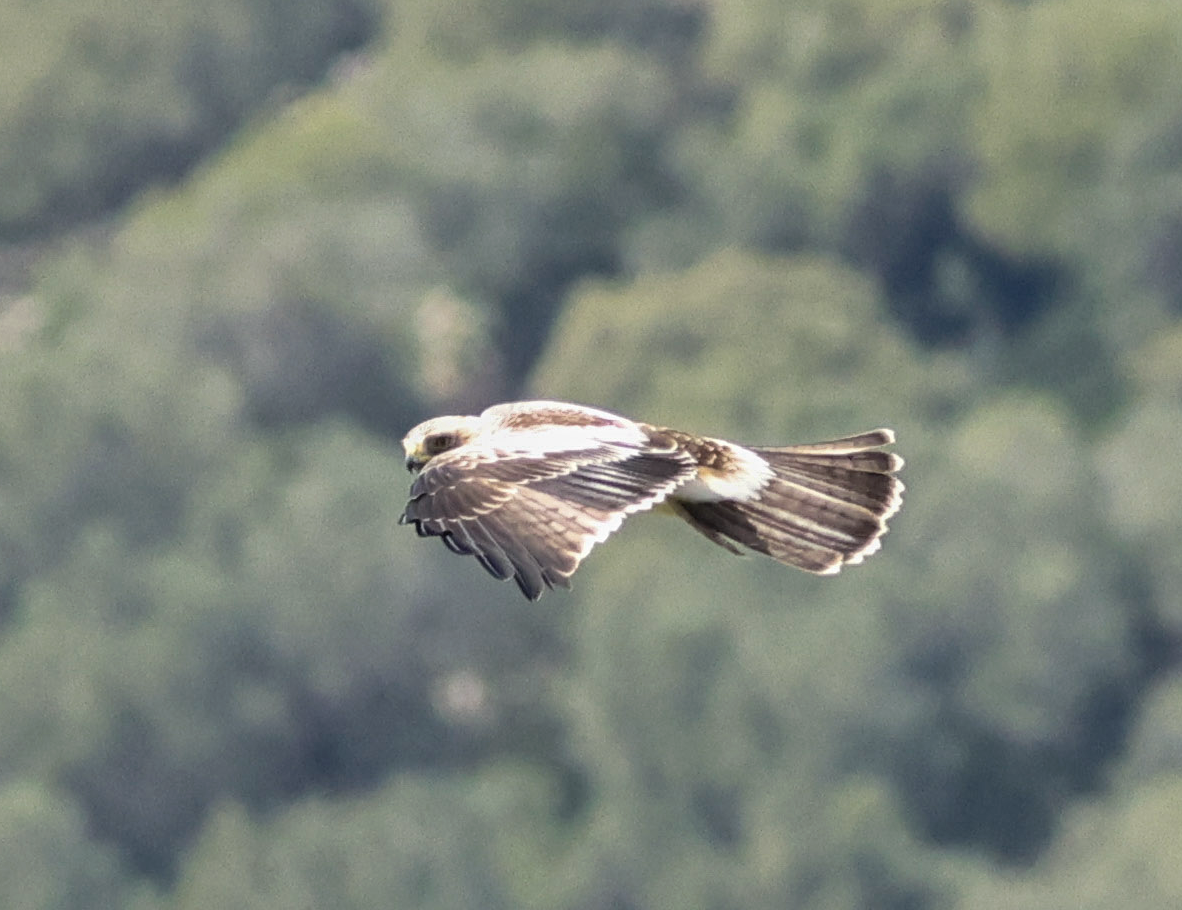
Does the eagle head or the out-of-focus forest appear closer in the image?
the eagle head

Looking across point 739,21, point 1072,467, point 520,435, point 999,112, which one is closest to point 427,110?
point 739,21

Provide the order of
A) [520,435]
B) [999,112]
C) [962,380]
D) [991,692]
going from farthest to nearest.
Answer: [999,112], [962,380], [991,692], [520,435]

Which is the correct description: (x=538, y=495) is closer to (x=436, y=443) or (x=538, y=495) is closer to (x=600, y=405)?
(x=436, y=443)

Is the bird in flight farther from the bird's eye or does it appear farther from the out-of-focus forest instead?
the out-of-focus forest

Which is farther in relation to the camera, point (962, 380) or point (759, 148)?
point (759, 148)

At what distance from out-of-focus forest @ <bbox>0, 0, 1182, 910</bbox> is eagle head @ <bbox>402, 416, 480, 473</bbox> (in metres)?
28.4

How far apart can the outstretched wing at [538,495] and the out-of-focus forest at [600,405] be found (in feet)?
96.0

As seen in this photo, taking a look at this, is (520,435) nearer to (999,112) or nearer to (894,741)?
(894,741)

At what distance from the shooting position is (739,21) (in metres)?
62.4

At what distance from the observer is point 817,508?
11.7 metres

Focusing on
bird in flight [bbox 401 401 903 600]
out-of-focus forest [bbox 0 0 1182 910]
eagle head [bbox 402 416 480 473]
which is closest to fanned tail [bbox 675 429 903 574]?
bird in flight [bbox 401 401 903 600]

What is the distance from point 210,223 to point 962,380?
37.7 ft

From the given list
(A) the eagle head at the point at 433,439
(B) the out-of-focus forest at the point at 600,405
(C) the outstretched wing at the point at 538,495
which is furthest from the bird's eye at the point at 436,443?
(B) the out-of-focus forest at the point at 600,405

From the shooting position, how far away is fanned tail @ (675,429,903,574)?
11.5 metres
